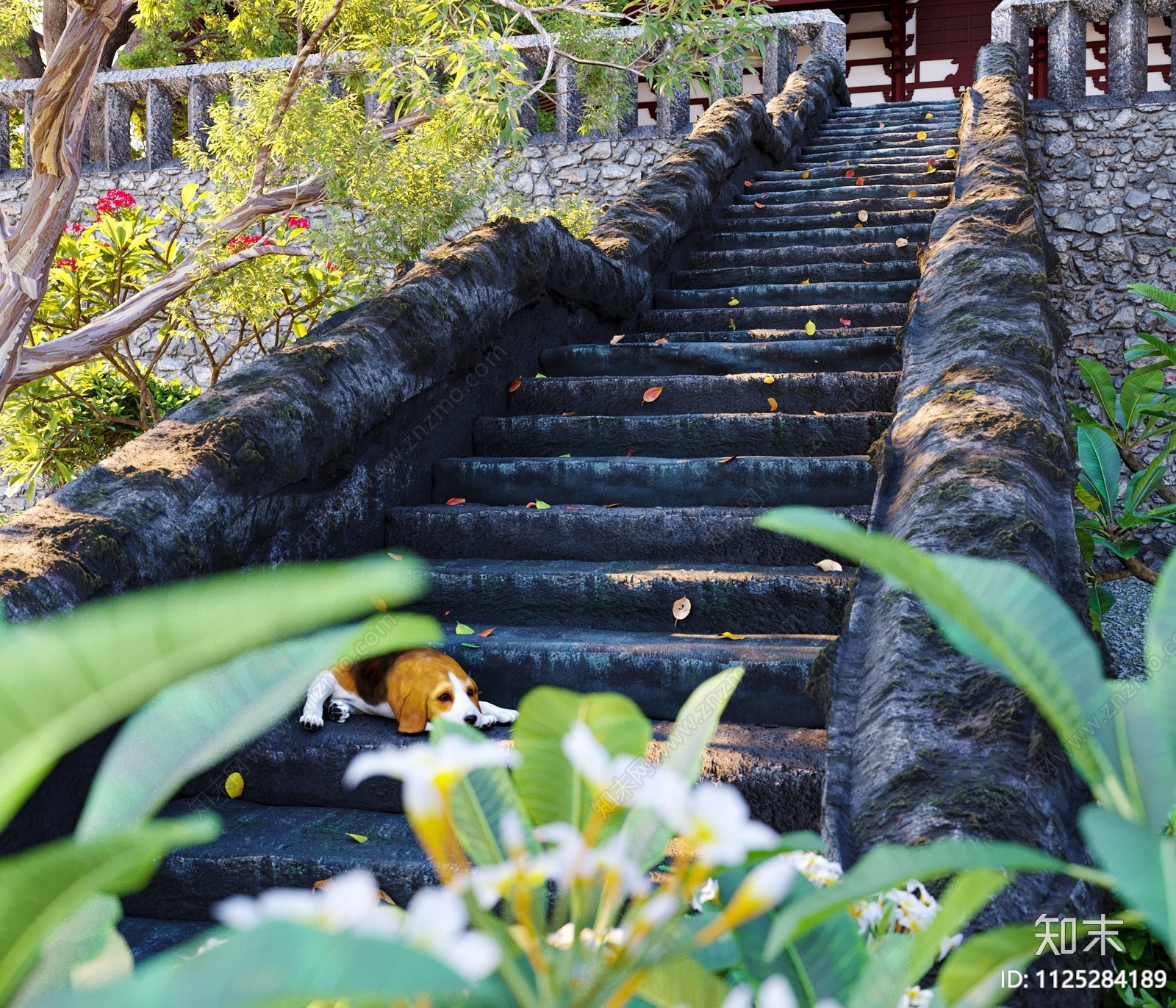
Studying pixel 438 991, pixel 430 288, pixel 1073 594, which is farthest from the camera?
pixel 430 288

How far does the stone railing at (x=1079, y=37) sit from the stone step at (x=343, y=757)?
6948 mm

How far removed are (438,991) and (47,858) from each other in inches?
7.8

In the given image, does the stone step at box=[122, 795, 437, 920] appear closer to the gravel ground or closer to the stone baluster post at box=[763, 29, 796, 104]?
the gravel ground

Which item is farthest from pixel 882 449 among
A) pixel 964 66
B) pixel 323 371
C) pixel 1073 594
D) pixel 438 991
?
pixel 964 66

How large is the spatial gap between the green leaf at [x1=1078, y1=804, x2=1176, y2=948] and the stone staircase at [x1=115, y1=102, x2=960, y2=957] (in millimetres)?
1441

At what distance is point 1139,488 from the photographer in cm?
281

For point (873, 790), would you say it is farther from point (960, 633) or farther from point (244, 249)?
point (244, 249)

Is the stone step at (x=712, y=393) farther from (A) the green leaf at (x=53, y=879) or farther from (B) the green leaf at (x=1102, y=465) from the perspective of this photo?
(A) the green leaf at (x=53, y=879)

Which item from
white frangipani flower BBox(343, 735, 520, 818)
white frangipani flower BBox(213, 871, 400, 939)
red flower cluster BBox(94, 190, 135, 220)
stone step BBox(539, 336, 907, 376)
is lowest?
stone step BBox(539, 336, 907, 376)

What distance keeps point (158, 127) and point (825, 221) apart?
5842 millimetres

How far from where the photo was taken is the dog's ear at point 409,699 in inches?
87.4

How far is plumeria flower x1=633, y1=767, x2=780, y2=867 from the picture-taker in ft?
1.54

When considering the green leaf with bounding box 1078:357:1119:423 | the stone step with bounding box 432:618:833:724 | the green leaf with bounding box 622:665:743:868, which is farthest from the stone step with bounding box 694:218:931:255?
the green leaf with bounding box 622:665:743:868

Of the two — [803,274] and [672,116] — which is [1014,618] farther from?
[672,116]
